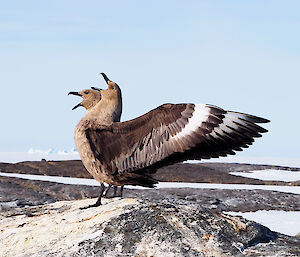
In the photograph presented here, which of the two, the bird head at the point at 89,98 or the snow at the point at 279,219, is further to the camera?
the snow at the point at 279,219

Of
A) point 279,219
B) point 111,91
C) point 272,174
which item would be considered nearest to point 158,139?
point 111,91

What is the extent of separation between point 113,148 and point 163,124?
0.80 meters

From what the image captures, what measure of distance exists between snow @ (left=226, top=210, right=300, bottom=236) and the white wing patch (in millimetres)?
5785

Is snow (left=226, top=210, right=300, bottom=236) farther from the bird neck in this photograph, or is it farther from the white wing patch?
the white wing patch

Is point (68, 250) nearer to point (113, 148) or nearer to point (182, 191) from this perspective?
point (113, 148)

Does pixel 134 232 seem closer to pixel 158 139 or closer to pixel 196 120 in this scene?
pixel 158 139

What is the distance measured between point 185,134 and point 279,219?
7564 mm

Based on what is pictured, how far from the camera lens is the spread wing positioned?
5.75 m

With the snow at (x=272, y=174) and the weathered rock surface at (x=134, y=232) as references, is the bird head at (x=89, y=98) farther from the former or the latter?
the snow at (x=272, y=174)

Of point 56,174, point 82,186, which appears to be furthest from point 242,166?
point 82,186

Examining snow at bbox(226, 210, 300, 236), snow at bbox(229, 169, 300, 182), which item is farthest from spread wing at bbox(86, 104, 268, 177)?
snow at bbox(229, 169, 300, 182)

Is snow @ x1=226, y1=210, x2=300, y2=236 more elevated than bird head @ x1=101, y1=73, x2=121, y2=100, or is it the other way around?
bird head @ x1=101, y1=73, x2=121, y2=100

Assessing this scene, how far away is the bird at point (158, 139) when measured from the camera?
5.76 metres

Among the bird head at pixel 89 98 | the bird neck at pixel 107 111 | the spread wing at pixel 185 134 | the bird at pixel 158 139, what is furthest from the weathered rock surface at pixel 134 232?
the bird head at pixel 89 98
